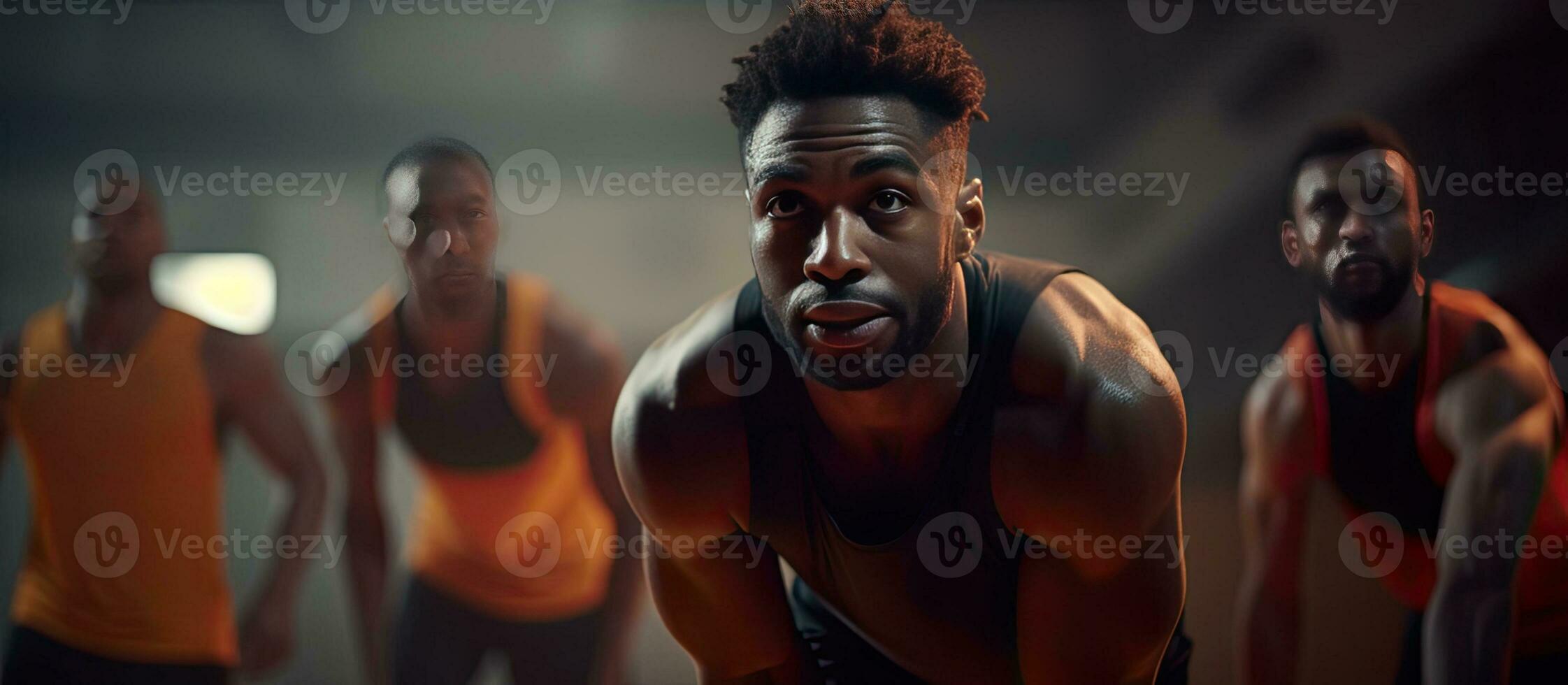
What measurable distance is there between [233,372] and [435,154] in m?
0.43

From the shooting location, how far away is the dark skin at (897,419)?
1020mm

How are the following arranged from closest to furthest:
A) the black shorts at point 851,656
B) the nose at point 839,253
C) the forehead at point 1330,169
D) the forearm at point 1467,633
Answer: the nose at point 839,253 → the black shorts at point 851,656 → the forearm at point 1467,633 → the forehead at point 1330,169

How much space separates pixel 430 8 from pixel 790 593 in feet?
3.12

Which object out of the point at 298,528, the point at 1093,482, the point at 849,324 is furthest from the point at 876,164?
the point at 298,528

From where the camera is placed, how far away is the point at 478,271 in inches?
59.4

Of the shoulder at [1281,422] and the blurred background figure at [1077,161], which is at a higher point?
the blurred background figure at [1077,161]

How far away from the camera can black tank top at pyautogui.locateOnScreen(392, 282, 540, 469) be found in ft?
4.95

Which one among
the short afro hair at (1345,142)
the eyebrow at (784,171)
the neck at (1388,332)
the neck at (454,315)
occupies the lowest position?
the neck at (454,315)

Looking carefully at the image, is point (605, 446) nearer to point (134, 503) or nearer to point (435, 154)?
point (435, 154)

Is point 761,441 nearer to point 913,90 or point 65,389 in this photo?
point 913,90

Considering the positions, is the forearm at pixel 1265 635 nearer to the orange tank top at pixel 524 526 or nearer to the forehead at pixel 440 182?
the orange tank top at pixel 524 526

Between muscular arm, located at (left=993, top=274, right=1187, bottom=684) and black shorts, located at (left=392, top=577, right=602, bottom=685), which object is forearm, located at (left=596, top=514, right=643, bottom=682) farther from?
muscular arm, located at (left=993, top=274, right=1187, bottom=684)

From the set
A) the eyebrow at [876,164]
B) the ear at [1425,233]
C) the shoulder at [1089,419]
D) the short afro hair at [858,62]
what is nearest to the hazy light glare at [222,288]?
the short afro hair at [858,62]

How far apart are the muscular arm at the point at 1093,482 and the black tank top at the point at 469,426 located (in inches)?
27.9
